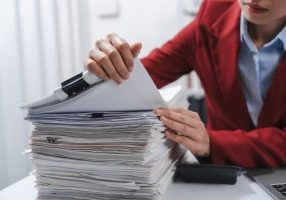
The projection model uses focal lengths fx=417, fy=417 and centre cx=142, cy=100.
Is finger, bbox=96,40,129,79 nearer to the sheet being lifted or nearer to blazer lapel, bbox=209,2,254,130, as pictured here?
the sheet being lifted

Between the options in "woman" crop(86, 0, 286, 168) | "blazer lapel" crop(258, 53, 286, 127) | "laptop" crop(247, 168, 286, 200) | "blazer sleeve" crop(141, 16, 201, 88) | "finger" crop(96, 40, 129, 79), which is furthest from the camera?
"blazer sleeve" crop(141, 16, 201, 88)

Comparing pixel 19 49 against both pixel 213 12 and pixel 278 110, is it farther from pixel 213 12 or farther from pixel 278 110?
pixel 278 110

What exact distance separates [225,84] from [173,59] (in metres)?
0.23

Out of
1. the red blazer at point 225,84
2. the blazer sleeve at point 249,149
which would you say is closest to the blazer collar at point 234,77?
the red blazer at point 225,84

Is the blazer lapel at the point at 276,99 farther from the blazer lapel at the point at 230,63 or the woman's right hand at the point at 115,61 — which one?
the woman's right hand at the point at 115,61

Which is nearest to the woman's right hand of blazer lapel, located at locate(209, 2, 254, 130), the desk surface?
the desk surface

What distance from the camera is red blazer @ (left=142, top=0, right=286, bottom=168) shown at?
0.91 m

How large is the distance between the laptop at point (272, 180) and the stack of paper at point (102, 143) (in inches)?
8.3

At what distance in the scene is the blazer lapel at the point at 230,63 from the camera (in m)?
1.07

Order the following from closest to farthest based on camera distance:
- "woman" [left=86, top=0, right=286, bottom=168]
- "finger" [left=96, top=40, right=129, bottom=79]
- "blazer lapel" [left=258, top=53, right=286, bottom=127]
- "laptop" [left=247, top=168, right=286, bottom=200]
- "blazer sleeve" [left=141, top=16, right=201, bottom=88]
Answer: "finger" [left=96, top=40, right=129, bottom=79] → "laptop" [left=247, top=168, right=286, bottom=200] → "woman" [left=86, top=0, right=286, bottom=168] → "blazer lapel" [left=258, top=53, right=286, bottom=127] → "blazer sleeve" [left=141, top=16, right=201, bottom=88]

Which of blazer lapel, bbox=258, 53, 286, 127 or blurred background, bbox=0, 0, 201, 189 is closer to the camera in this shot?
blazer lapel, bbox=258, 53, 286, 127

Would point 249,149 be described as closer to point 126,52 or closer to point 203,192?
point 203,192

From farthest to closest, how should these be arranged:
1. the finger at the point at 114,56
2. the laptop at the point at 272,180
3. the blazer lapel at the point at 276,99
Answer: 1. the blazer lapel at the point at 276,99
2. the laptop at the point at 272,180
3. the finger at the point at 114,56

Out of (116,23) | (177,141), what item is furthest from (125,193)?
(116,23)
